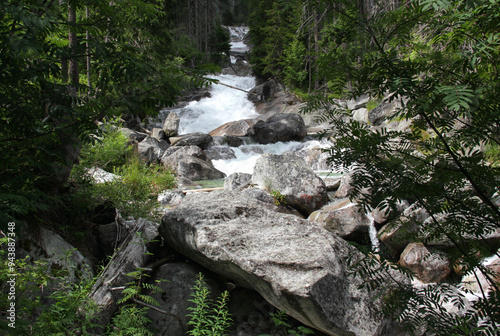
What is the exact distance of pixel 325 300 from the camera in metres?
2.60

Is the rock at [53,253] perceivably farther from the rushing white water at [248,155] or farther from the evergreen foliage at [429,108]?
the rushing white water at [248,155]

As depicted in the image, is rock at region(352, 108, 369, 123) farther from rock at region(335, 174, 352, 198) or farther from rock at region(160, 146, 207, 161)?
rock at region(335, 174, 352, 198)

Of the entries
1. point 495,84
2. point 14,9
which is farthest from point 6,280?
point 495,84

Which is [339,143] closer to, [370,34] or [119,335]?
[370,34]

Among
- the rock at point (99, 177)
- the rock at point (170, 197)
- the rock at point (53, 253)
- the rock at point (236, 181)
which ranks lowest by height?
the rock at point (236, 181)

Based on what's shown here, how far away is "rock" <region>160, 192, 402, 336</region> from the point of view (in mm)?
2613

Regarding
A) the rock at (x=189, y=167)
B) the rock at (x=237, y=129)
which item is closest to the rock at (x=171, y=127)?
the rock at (x=237, y=129)

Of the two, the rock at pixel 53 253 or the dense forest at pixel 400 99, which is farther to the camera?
the rock at pixel 53 253

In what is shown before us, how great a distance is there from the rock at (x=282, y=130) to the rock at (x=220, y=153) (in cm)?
268

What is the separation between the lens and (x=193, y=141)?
51.5ft

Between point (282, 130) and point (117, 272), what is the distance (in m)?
14.8

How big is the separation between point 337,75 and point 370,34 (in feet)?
0.81

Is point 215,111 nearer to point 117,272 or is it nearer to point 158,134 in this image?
point 158,134

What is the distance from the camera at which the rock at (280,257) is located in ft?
8.57
